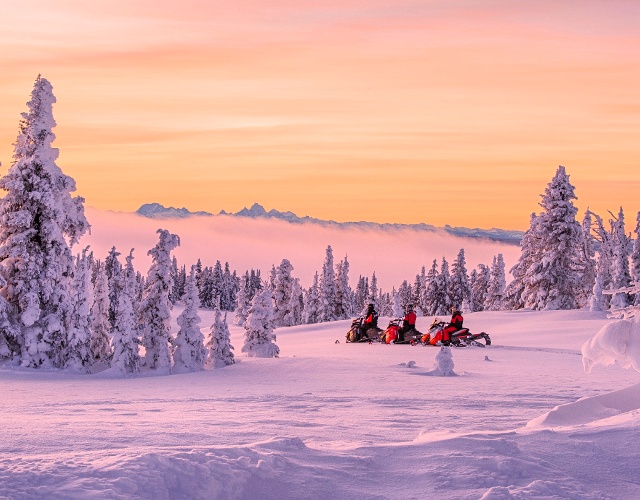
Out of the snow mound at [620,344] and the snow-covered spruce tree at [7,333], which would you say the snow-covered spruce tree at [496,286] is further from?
the snow mound at [620,344]

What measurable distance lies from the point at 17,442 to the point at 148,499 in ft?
9.80

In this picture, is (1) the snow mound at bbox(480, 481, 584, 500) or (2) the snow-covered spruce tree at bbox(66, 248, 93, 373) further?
(2) the snow-covered spruce tree at bbox(66, 248, 93, 373)

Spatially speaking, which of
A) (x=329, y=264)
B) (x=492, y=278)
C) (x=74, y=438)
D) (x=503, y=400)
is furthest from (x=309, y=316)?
(x=74, y=438)

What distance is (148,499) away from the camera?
562cm

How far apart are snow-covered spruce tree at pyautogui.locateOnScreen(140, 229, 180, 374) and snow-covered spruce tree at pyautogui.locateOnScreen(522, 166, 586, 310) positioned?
35.1 meters

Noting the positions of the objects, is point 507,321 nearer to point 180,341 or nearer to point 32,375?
point 180,341

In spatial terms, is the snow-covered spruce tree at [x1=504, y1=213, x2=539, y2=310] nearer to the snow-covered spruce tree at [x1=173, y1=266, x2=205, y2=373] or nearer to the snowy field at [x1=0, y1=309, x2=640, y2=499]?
the snow-covered spruce tree at [x1=173, y1=266, x2=205, y2=373]

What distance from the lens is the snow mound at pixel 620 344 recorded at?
941 cm

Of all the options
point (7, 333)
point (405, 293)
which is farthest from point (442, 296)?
point (7, 333)

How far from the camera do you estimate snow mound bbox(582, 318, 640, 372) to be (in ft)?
30.9

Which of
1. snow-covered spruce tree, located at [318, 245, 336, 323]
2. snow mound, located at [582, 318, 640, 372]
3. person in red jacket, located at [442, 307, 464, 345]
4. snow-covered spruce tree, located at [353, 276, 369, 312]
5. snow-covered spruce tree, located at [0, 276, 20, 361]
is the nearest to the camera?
snow mound, located at [582, 318, 640, 372]

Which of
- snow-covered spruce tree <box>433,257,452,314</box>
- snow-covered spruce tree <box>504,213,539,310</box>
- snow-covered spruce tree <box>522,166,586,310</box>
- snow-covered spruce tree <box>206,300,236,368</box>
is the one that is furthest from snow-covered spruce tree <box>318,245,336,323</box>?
snow-covered spruce tree <box>206,300,236,368</box>

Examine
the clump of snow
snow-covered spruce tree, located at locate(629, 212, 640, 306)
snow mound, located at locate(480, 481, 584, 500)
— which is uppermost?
snow-covered spruce tree, located at locate(629, 212, 640, 306)

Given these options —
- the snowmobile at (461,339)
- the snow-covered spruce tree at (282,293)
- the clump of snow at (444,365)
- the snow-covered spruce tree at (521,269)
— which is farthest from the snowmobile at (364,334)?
the snow-covered spruce tree at (282,293)
